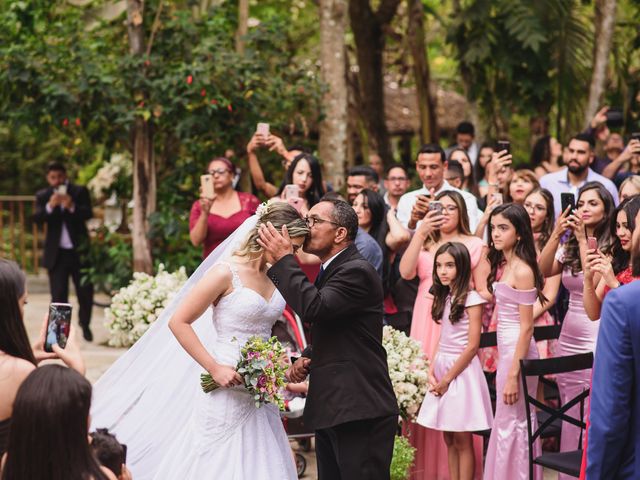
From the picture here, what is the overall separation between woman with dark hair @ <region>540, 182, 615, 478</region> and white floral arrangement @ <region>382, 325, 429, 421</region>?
0.99 metres

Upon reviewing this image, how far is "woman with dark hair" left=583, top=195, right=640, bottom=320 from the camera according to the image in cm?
535

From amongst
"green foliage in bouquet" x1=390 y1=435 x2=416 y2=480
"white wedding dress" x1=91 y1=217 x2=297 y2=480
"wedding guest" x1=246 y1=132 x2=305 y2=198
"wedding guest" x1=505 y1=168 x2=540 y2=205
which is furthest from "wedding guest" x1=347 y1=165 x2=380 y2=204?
"white wedding dress" x1=91 y1=217 x2=297 y2=480

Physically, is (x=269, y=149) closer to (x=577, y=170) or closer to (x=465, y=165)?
(x=465, y=165)

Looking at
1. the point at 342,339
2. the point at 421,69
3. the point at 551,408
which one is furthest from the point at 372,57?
the point at 342,339

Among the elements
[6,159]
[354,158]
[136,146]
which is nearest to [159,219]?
[136,146]

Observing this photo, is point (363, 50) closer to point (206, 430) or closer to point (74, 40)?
point (74, 40)

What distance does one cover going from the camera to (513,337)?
6242mm

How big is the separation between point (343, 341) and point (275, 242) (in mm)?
586

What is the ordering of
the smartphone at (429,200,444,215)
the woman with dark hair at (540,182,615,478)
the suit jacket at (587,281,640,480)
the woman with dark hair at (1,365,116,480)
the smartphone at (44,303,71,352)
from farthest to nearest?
the smartphone at (429,200,444,215), the woman with dark hair at (540,182,615,478), the smartphone at (44,303,71,352), the suit jacket at (587,281,640,480), the woman with dark hair at (1,365,116,480)

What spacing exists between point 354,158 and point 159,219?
185 inches

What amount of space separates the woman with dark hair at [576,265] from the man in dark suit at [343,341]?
6.42 feet

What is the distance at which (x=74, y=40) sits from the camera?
1090cm

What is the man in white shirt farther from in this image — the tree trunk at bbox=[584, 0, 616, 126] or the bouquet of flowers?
the tree trunk at bbox=[584, 0, 616, 126]

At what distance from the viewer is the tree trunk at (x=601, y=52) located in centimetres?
1107
